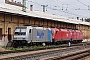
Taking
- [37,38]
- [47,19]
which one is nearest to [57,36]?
[47,19]

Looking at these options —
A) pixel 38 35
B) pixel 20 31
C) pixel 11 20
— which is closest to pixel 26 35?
pixel 20 31

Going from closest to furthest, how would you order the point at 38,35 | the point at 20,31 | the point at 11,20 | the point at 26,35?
the point at 26,35, the point at 20,31, the point at 11,20, the point at 38,35

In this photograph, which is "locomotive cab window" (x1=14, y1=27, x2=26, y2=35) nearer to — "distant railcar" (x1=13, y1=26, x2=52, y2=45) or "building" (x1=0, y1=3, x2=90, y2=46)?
"distant railcar" (x1=13, y1=26, x2=52, y2=45)

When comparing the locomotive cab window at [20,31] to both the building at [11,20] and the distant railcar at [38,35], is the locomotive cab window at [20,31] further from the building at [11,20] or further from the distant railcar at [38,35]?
the building at [11,20]

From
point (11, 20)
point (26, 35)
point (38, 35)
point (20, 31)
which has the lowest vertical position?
point (38, 35)

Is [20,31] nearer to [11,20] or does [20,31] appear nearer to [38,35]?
[11,20]

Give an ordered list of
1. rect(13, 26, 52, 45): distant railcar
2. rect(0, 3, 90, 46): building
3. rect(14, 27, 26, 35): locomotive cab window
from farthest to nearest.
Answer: rect(0, 3, 90, 46): building, rect(14, 27, 26, 35): locomotive cab window, rect(13, 26, 52, 45): distant railcar

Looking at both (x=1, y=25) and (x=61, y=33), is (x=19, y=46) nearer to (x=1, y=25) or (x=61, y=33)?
(x=1, y=25)

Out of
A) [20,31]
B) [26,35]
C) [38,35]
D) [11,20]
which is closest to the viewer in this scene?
[26,35]

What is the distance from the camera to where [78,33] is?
56.2m

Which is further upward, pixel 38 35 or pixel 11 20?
pixel 11 20

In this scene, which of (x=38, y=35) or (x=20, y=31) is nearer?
(x=20, y=31)

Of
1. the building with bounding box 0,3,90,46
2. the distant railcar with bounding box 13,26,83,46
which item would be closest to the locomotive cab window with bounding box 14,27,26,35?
the distant railcar with bounding box 13,26,83,46

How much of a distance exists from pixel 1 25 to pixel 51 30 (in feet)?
35.1
